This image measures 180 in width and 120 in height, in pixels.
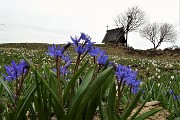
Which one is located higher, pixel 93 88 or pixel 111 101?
pixel 93 88

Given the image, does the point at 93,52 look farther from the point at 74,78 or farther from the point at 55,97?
the point at 55,97

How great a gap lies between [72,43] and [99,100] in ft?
1.64

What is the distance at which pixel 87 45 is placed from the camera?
2.10 metres

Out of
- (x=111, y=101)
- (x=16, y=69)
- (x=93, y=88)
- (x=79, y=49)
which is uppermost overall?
(x=79, y=49)

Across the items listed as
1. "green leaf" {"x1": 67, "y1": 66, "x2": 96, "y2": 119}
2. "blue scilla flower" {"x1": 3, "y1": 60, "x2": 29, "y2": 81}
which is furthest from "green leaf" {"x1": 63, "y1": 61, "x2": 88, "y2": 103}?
"blue scilla flower" {"x1": 3, "y1": 60, "x2": 29, "y2": 81}

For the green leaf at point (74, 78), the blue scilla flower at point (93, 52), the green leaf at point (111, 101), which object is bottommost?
the green leaf at point (111, 101)

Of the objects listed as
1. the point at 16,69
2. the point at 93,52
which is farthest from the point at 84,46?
the point at 16,69

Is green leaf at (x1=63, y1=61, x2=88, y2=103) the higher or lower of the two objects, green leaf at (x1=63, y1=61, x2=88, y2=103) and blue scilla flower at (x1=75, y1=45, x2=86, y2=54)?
the lower

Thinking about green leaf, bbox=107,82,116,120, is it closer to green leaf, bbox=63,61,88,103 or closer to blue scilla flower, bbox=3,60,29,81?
green leaf, bbox=63,61,88,103

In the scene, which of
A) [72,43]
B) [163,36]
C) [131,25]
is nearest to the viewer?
[72,43]

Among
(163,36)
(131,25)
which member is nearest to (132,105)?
(131,25)

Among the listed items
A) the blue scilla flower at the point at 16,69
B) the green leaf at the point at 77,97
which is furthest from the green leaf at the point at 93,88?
the blue scilla flower at the point at 16,69

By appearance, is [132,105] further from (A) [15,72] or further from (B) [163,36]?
(B) [163,36]

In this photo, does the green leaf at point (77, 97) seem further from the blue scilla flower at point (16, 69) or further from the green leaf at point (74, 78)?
the blue scilla flower at point (16, 69)
